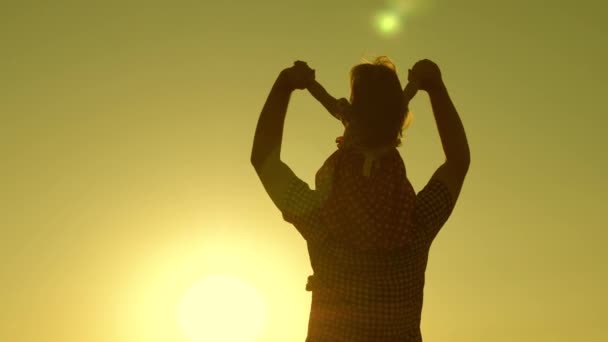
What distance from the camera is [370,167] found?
11.6ft

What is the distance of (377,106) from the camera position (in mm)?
3498

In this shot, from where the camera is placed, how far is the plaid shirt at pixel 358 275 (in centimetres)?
344

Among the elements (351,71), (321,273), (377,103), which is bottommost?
(321,273)

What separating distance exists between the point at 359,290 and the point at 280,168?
692 mm

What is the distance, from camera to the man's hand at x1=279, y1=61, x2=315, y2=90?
3816mm

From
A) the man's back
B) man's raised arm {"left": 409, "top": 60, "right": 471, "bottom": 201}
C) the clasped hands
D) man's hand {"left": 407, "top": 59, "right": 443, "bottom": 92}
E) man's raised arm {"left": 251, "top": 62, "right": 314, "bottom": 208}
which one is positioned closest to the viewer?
the man's back

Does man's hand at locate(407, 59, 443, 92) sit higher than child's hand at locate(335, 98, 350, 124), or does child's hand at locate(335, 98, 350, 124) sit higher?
man's hand at locate(407, 59, 443, 92)

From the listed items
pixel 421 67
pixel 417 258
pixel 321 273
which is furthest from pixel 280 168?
pixel 421 67

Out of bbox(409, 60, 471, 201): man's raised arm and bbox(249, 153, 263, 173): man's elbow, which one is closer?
bbox(249, 153, 263, 173): man's elbow

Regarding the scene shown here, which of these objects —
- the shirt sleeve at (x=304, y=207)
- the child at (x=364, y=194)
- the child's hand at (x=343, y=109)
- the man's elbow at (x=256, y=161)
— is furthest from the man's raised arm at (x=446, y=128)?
the man's elbow at (x=256, y=161)

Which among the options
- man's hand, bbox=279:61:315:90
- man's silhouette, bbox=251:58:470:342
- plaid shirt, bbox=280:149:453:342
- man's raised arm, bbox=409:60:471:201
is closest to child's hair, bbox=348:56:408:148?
man's silhouette, bbox=251:58:470:342

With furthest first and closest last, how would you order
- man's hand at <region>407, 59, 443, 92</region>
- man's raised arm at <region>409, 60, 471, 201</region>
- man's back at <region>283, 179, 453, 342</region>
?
man's hand at <region>407, 59, 443, 92</region>, man's raised arm at <region>409, 60, 471, 201</region>, man's back at <region>283, 179, 453, 342</region>

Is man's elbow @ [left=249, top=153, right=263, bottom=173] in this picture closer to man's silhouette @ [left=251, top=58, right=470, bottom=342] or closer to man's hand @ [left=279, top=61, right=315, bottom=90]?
man's silhouette @ [left=251, top=58, right=470, bottom=342]

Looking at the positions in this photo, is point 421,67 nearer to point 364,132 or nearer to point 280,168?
point 364,132
